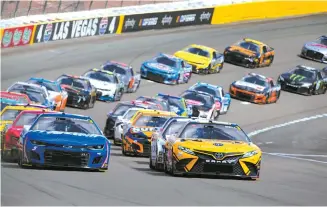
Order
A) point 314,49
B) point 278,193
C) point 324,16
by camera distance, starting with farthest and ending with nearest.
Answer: point 324,16, point 314,49, point 278,193

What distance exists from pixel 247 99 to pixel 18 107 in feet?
66.8

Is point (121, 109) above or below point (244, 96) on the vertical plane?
above

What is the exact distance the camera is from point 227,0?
64.1m

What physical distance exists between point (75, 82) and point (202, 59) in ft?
39.3

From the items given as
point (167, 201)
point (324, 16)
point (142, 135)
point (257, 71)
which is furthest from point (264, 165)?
point (324, 16)

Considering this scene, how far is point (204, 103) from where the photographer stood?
38844 mm

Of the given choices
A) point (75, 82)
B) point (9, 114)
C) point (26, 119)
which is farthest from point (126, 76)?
point (26, 119)

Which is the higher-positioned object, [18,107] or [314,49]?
[18,107]

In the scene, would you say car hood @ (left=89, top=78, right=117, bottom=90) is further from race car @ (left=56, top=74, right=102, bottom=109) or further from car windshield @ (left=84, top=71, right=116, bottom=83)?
race car @ (left=56, top=74, right=102, bottom=109)

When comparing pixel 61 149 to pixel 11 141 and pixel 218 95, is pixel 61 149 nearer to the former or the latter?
pixel 11 141

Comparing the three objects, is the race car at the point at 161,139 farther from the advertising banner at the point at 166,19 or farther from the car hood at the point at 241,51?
the advertising banner at the point at 166,19

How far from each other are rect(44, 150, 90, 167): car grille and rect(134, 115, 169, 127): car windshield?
6.94 meters

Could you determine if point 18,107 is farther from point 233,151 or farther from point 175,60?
point 175,60

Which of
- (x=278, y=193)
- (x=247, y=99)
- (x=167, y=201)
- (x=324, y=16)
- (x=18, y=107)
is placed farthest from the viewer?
(x=324, y=16)
